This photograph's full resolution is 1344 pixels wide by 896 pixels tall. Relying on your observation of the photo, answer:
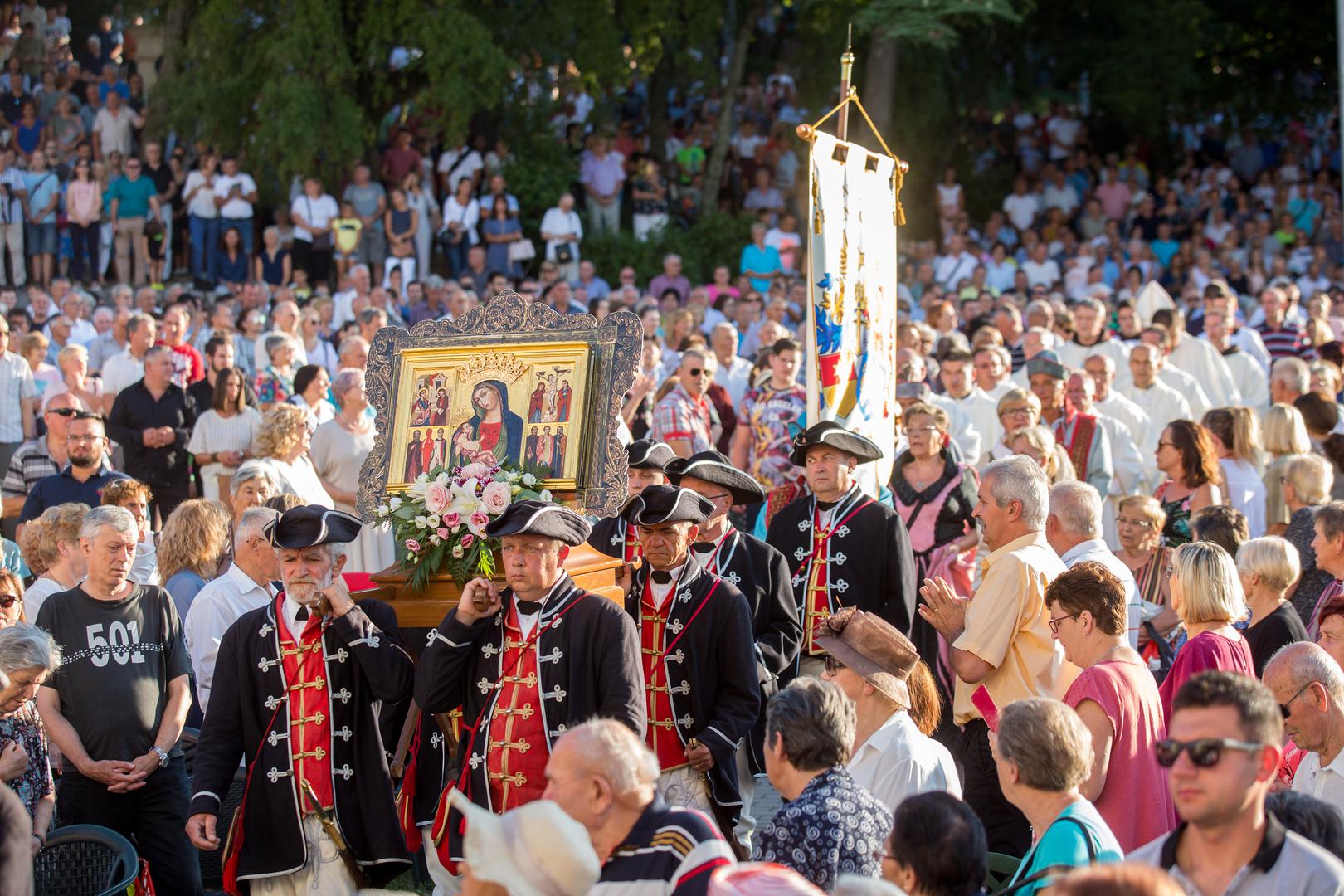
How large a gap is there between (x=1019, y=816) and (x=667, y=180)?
1857 cm

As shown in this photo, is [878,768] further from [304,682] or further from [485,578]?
[304,682]

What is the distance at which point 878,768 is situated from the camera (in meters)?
5.26

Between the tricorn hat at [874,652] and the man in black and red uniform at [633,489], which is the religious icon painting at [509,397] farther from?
the tricorn hat at [874,652]

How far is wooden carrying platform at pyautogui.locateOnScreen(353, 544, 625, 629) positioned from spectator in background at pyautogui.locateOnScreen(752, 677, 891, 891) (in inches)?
64.9

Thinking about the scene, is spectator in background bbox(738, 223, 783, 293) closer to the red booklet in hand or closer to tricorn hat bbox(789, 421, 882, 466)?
tricorn hat bbox(789, 421, 882, 466)

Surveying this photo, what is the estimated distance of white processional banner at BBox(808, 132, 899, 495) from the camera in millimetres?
8359

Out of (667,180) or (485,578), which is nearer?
(485,578)

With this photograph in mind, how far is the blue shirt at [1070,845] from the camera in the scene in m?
4.35

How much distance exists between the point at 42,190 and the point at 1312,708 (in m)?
17.0

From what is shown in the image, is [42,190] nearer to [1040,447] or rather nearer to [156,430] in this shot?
[156,430]

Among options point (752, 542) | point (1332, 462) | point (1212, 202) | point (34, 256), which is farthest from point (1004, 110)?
point (752, 542)

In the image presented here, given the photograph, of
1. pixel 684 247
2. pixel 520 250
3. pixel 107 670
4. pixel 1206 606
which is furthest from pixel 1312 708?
pixel 684 247

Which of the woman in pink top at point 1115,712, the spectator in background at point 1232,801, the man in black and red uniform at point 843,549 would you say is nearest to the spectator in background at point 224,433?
the man in black and red uniform at point 843,549

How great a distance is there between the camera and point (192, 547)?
25.3ft
